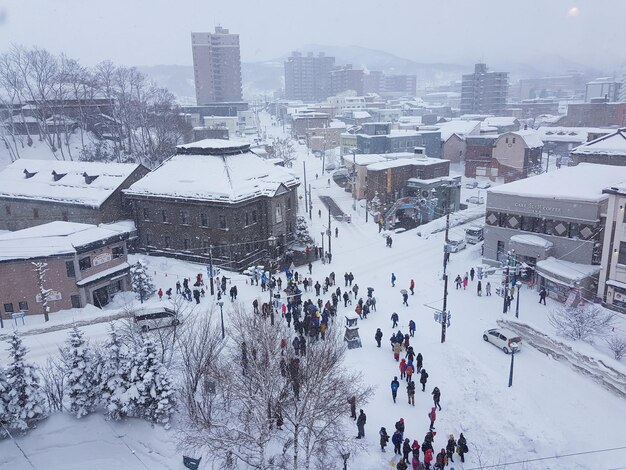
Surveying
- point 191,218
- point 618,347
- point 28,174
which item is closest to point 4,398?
point 191,218

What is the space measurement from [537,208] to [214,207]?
2517 cm

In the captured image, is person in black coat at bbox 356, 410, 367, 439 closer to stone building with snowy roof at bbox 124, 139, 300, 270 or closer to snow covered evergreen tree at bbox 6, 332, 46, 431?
snow covered evergreen tree at bbox 6, 332, 46, 431

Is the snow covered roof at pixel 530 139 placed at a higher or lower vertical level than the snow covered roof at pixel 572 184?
higher

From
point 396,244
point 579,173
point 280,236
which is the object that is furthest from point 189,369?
point 579,173

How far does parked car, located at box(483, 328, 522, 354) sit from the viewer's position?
25016 millimetres

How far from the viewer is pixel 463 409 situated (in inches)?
821

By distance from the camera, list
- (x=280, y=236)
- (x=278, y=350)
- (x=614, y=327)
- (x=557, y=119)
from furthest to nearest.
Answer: (x=557, y=119) < (x=280, y=236) < (x=614, y=327) < (x=278, y=350)

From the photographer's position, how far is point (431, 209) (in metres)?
57.4

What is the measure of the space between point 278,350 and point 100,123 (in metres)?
64.8

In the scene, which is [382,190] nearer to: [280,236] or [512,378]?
[280,236]

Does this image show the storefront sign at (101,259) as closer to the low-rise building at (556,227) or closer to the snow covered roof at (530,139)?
the low-rise building at (556,227)

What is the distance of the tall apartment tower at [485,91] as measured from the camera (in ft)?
522

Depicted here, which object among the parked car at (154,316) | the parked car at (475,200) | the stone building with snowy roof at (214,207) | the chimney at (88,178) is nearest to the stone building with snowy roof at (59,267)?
the parked car at (154,316)

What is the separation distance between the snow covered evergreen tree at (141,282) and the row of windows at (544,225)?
2663 cm
